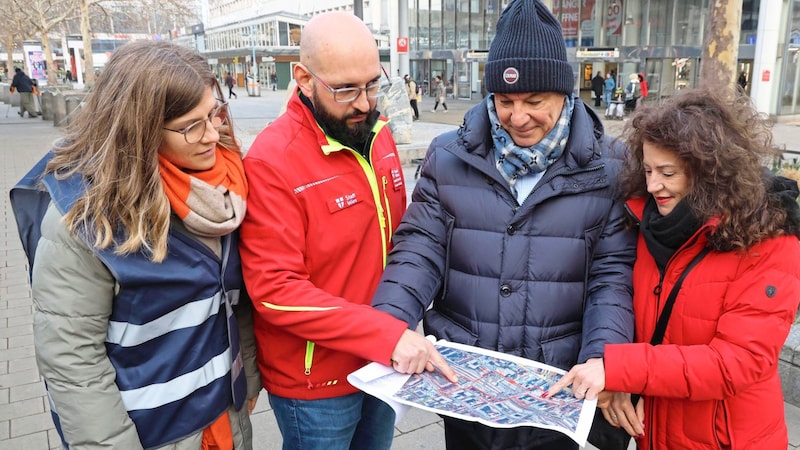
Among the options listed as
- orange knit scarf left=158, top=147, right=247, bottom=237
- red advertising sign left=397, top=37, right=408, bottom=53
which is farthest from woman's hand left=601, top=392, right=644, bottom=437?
red advertising sign left=397, top=37, right=408, bottom=53

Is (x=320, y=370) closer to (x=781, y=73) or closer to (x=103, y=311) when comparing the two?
(x=103, y=311)

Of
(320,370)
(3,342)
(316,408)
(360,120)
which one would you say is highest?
(360,120)

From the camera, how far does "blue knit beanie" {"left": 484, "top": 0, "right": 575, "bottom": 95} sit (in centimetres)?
183

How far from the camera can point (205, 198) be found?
5.48 ft

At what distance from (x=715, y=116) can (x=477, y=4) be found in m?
36.0

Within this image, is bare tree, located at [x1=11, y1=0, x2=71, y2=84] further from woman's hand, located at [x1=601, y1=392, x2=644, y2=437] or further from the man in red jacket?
woman's hand, located at [x1=601, y1=392, x2=644, y2=437]

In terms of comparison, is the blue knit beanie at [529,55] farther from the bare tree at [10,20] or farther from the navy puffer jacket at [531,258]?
the bare tree at [10,20]

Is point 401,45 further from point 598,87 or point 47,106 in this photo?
point 47,106

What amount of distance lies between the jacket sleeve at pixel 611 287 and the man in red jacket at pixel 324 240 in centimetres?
45

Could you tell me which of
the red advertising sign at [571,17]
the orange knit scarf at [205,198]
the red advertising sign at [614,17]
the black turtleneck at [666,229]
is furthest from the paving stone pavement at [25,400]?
the red advertising sign at [571,17]

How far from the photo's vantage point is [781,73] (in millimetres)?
19641

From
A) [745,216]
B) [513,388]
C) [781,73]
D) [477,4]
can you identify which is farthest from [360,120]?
[477,4]

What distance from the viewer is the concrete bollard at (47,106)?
21.1 m

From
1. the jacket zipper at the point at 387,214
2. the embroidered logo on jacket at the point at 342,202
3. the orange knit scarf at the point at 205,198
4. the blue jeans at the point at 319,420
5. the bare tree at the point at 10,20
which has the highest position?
the bare tree at the point at 10,20
